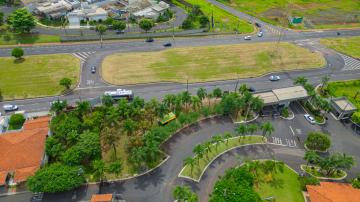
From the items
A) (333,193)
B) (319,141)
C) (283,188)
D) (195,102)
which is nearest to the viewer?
(333,193)

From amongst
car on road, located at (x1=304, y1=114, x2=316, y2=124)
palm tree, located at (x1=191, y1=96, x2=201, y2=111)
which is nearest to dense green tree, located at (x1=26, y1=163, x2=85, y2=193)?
palm tree, located at (x1=191, y1=96, x2=201, y2=111)

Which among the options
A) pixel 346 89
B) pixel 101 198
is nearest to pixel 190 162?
pixel 101 198

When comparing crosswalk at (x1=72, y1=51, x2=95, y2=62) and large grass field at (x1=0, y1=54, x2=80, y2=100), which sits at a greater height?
crosswalk at (x1=72, y1=51, x2=95, y2=62)

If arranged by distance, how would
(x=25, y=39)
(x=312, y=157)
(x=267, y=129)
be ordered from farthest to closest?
(x=25, y=39), (x=267, y=129), (x=312, y=157)

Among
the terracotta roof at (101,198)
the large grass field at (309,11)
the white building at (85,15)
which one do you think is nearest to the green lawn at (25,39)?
the white building at (85,15)

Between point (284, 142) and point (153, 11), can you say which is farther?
point (153, 11)

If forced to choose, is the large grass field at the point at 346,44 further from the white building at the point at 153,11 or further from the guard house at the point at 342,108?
the white building at the point at 153,11

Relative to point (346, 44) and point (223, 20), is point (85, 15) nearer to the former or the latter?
point (223, 20)

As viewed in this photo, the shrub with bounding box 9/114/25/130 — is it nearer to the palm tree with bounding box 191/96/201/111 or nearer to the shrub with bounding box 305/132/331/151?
the palm tree with bounding box 191/96/201/111
